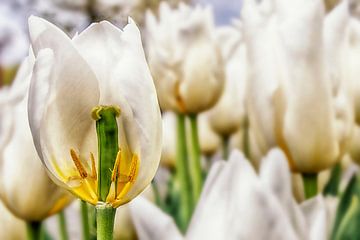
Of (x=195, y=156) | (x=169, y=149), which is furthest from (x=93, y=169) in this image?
(x=169, y=149)

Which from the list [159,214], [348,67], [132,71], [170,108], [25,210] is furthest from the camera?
[170,108]

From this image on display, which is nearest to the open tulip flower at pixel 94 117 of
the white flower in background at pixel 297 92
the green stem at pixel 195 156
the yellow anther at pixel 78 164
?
the yellow anther at pixel 78 164

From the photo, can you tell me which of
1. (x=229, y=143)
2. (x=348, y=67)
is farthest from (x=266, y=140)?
(x=229, y=143)

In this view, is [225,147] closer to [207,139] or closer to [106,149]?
[207,139]

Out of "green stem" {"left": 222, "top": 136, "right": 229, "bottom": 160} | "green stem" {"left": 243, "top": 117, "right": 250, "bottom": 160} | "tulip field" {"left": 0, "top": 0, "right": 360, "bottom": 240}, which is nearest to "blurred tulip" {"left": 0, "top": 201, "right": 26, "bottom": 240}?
"tulip field" {"left": 0, "top": 0, "right": 360, "bottom": 240}

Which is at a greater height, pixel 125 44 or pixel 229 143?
pixel 125 44

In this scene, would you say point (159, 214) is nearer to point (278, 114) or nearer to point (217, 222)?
point (217, 222)

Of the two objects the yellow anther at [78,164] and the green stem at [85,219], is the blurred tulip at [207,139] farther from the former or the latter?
the yellow anther at [78,164]
